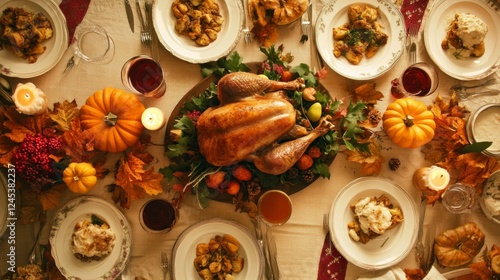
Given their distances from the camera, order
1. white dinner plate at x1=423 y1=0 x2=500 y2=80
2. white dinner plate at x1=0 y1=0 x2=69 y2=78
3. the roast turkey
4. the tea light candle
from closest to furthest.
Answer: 1. the roast turkey
2. the tea light candle
3. white dinner plate at x1=0 y1=0 x2=69 y2=78
4. white dinner plate at x1=423 y1=0 x2=500 y2=80

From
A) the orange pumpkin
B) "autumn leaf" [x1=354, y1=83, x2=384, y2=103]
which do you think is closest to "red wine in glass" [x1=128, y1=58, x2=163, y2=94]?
the orange pumpkin

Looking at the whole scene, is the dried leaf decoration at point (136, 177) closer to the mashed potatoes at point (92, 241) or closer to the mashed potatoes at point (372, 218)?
the mashed potatoes at point (92, 241)

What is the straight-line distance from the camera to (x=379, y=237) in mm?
1949

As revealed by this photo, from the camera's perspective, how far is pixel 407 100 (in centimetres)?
190

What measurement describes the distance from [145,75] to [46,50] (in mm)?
480

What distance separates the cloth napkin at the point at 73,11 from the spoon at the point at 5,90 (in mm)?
342

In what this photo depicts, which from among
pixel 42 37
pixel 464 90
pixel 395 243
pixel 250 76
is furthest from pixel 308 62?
pixel 42 37

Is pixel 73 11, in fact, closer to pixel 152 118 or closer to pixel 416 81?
pixel 152 118

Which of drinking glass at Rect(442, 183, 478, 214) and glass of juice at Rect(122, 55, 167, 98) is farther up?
glass of juice at Rect(122, 55, 167, 98)

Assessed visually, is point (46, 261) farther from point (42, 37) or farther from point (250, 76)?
point (250, 76)

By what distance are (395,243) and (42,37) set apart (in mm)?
1923

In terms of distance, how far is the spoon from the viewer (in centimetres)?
189

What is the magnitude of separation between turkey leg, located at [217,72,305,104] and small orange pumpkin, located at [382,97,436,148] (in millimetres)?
587

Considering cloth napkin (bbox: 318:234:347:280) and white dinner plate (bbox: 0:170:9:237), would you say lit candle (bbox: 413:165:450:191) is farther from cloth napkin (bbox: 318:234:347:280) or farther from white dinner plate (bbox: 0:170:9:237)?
white dinner plate (bbox: 0:170:9:237)
